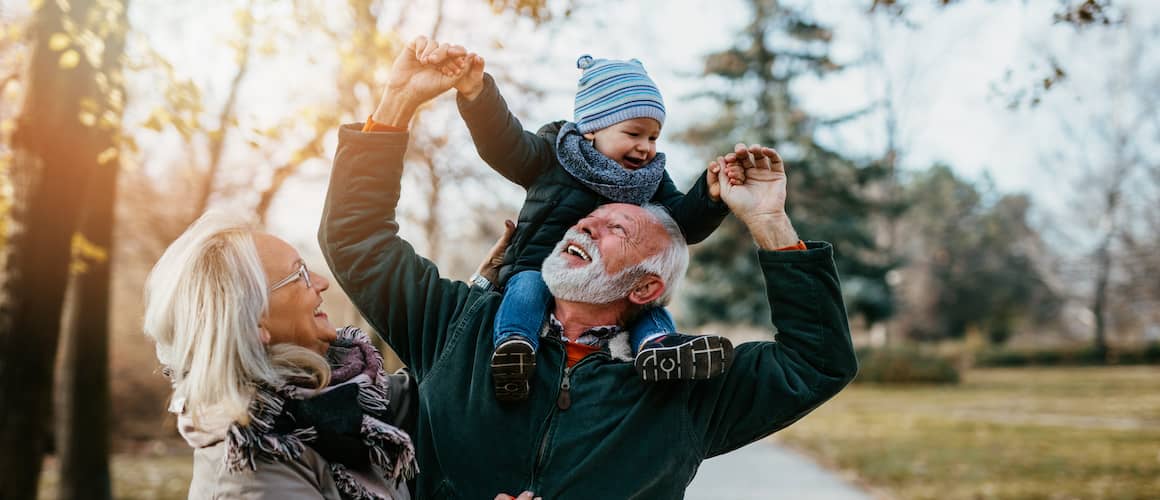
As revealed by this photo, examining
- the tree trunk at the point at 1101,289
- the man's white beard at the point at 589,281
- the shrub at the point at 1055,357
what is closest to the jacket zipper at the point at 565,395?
the man's white beard at the point at 589,281

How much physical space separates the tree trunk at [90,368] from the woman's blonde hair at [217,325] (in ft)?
23.2

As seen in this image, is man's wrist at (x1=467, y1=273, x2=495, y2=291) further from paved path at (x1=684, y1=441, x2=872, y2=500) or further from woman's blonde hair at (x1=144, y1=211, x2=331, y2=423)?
paved path at (x1=684, y1=441, x2=872, y2=500)

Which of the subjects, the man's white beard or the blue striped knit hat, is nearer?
the man's white beard

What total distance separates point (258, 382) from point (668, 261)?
46.0 inches

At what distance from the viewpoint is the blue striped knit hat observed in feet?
9.62

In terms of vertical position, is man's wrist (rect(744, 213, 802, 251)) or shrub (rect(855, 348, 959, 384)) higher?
man's wrist (rect(744, 213, 802, 251))

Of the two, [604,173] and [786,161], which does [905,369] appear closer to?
[786,161]

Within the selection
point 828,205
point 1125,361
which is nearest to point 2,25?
point 828,205

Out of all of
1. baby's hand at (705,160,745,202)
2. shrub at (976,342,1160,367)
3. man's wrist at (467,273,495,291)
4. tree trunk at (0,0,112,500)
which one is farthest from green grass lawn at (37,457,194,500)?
shrub at (976,342,1160,367)

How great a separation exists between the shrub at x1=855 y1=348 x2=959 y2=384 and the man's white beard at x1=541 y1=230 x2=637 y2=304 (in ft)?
81.8

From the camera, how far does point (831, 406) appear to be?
20.1m

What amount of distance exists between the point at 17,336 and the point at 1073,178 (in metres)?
38.0

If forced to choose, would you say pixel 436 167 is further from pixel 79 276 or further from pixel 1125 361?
pixel 1125 361

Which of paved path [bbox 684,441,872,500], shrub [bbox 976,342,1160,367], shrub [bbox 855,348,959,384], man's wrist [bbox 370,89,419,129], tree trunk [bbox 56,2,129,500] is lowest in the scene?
shrub [bbox 976,342,1160,367]
